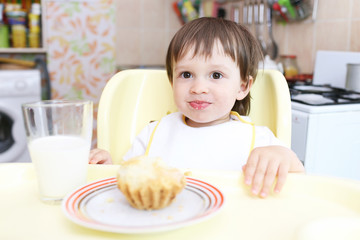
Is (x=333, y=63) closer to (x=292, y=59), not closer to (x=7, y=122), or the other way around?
(x=292, y=59)

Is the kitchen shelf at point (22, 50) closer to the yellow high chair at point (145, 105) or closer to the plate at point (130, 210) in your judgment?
the yellow high chair at point (145, 105)

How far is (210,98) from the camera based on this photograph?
91 centimetres

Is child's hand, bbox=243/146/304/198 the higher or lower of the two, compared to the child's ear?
lower

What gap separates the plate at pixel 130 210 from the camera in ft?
1.41

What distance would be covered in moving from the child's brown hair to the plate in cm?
46

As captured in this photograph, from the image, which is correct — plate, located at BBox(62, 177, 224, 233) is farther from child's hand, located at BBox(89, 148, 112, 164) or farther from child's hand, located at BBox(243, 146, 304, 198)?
child's hand, located at BBox(89, 148, 112, 164)

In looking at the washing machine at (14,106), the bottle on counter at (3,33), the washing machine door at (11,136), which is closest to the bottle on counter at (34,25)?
the bottle on counter at (3,33)

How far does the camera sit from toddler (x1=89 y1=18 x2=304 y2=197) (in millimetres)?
913

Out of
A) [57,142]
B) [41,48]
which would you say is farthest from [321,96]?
[41,48]

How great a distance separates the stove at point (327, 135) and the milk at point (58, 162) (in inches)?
37.6

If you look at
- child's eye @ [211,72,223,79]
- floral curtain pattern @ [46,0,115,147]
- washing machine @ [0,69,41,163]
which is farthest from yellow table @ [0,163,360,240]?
floral curtain pattern @ [46,0,115,147]

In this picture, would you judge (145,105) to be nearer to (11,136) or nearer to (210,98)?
(210,98)

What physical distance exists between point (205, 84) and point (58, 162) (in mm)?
457

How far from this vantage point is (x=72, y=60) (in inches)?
119
